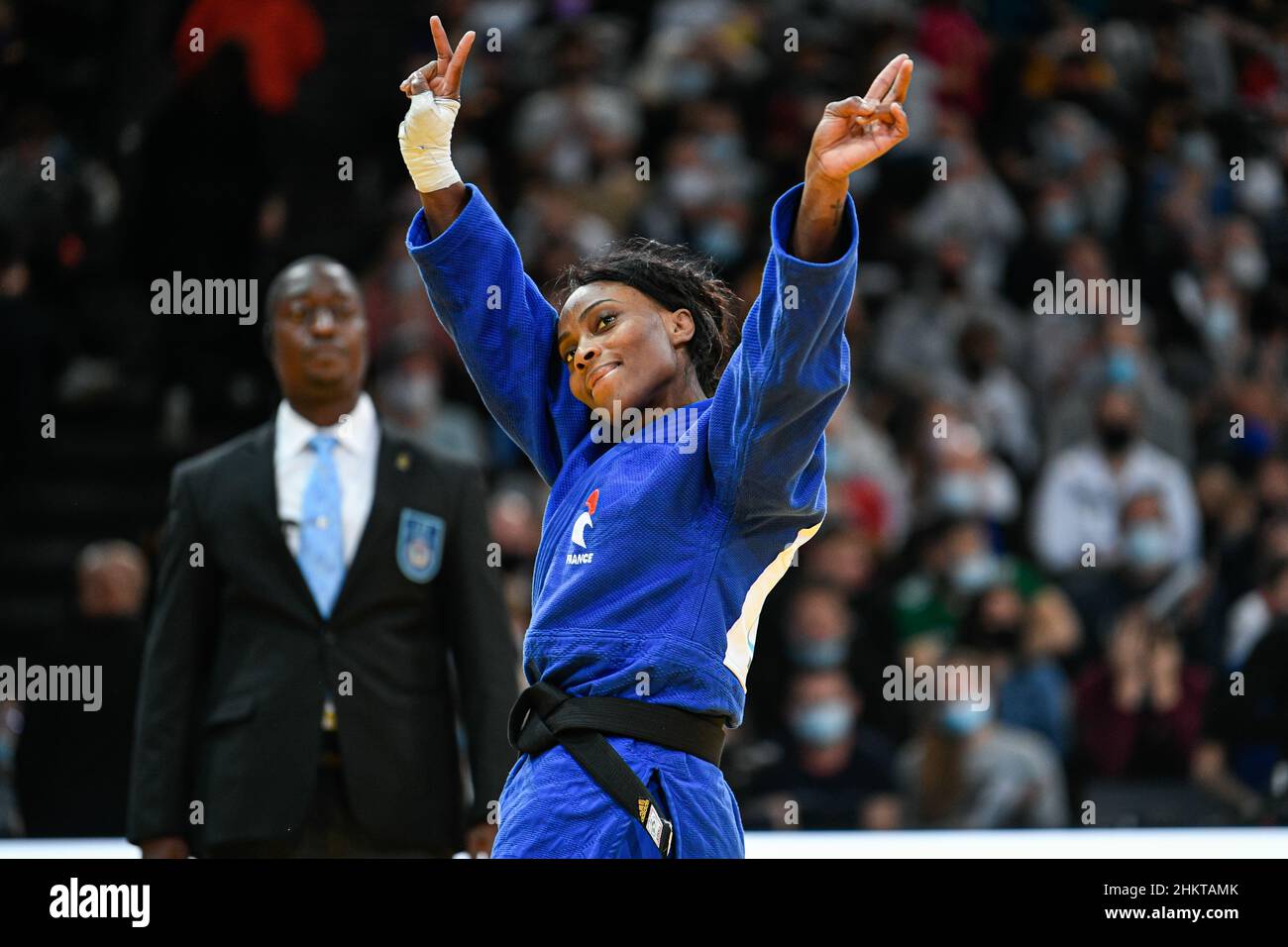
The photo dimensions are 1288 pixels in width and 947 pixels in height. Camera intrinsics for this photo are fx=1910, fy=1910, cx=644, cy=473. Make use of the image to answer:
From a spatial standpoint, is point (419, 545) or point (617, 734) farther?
point (419, 545)

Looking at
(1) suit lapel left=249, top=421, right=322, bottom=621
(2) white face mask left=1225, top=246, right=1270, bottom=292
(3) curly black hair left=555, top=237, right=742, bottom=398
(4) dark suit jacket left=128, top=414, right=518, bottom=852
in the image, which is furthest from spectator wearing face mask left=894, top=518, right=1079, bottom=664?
(3) curly black hair left=555, top=237, right=742, bottom=398

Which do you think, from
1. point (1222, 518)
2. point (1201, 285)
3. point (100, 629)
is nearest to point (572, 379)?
point (100, 629)

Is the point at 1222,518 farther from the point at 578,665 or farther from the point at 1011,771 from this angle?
the point at 578,665

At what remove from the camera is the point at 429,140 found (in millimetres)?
3039

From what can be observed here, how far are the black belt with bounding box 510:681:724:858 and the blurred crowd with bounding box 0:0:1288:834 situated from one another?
3.19 metres

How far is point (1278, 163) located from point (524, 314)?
7921mm

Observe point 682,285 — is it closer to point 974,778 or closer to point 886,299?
point 974,778

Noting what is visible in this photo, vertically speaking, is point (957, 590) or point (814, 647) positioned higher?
point (957, 590)

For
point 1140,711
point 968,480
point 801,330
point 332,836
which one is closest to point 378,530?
point 332,836

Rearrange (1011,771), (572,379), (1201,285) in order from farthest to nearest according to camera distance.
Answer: (1201,285) < (1011,771) < (572,379)

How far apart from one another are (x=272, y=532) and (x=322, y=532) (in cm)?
10

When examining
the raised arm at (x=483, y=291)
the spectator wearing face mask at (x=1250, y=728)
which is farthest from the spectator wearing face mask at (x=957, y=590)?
the raised arm at (x=483, y=291)

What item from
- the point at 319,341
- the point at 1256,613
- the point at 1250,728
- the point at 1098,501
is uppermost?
the point at 319,341

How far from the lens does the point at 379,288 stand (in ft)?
26.0
